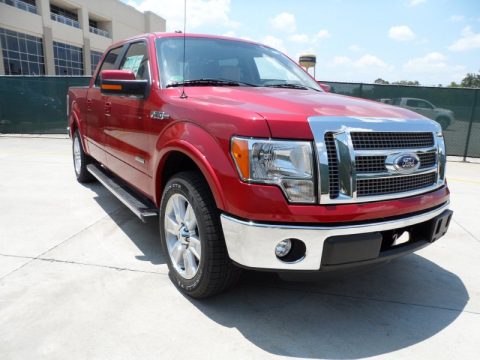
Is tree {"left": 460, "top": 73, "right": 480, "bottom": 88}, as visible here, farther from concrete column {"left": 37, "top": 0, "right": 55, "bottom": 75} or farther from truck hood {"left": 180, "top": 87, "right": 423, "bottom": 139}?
truck hood {"left": 180, "top": 87, "right": 423, "bottom": 139}

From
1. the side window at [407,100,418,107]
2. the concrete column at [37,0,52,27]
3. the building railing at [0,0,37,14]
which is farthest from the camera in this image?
the concrete column at [37,0,52,27]

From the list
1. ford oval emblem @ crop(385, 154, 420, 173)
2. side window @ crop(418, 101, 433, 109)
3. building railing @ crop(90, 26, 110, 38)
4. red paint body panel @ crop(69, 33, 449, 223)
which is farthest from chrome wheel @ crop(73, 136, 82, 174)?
building railing @ crop(90, 26, 110, 38)

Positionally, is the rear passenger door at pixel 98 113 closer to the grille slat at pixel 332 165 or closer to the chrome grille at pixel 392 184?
the grille slat at pixel 332 165

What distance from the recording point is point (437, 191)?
262 centimetres

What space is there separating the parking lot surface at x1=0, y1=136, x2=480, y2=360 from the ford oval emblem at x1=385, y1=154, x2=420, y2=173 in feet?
2.23

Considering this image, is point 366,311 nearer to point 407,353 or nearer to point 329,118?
point 407,353

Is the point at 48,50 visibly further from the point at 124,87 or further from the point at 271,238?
the point at 271,238

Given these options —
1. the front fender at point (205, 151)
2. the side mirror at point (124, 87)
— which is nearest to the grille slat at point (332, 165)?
the front fender at point (205, 151)

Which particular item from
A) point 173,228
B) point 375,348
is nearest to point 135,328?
point 173,228

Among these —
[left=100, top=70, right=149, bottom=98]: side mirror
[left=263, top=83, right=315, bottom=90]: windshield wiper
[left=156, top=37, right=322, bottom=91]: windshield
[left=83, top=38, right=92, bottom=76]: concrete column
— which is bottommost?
[left=100, top=70, right=149, bottom=98]: side mirror

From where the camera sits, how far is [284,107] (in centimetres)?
230

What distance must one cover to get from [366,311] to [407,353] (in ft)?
1.44

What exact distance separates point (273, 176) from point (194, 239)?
0.80m

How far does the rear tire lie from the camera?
5.59 metres
